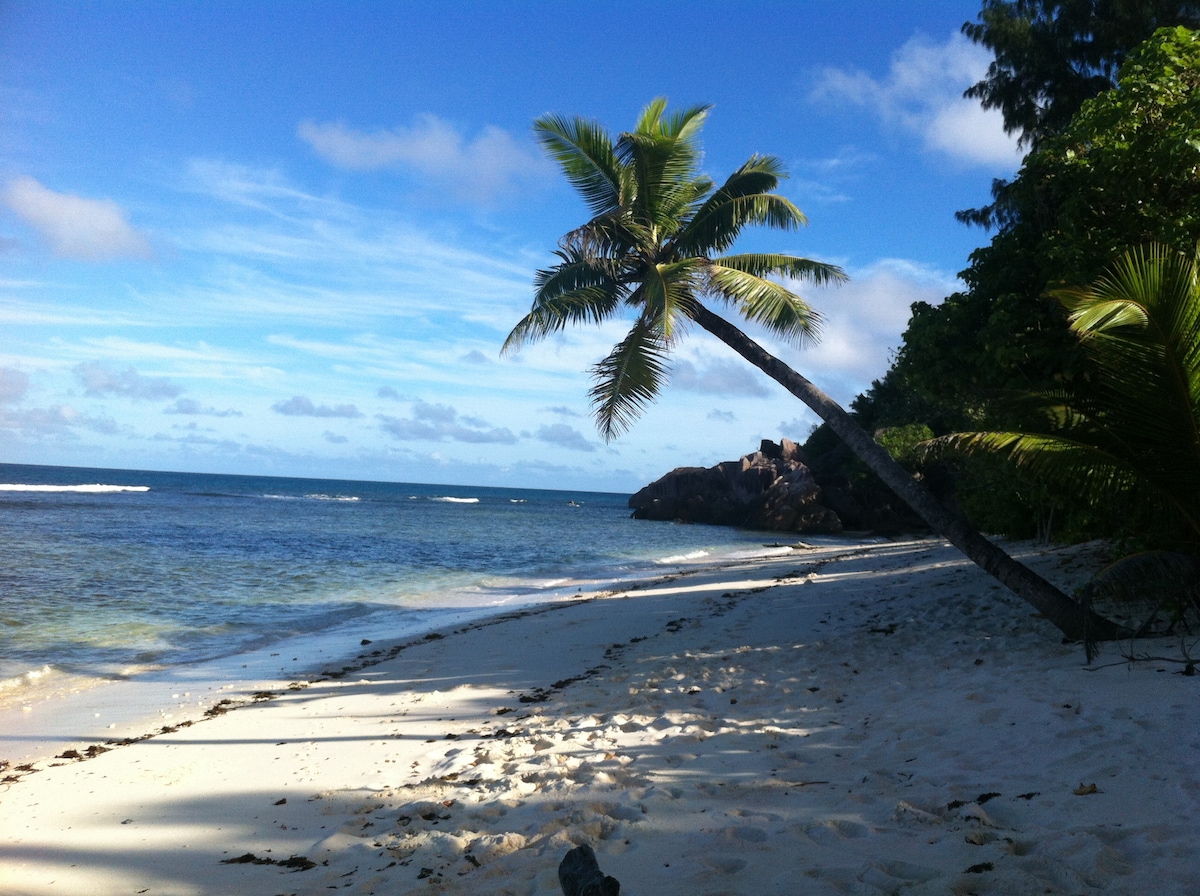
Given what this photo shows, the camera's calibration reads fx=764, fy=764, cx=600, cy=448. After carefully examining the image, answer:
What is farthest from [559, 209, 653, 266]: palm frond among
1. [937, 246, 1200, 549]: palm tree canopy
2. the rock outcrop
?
the rock outcrop

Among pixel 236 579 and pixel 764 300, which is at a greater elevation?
pixel 764 300

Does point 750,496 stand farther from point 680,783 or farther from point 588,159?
point 680,783

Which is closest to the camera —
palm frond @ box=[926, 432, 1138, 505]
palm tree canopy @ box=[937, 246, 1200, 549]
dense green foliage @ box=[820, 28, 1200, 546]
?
palm tree canopy @ box=[937, 246, 1200, 549]

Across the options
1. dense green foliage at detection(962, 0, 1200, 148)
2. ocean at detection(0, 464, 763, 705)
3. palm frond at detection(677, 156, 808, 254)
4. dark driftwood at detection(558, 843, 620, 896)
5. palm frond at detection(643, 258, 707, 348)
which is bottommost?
ocean at detection(0, 464, 763, 705)

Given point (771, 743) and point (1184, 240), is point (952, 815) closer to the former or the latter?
point (771, 743)

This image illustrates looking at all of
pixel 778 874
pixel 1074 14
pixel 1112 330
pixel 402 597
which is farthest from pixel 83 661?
pixel 1074 14

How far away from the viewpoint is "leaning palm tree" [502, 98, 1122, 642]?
31.6 feet

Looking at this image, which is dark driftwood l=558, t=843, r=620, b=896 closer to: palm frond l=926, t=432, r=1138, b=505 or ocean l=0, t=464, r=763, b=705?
palm frond l=926, t=432, r=1138, b=505

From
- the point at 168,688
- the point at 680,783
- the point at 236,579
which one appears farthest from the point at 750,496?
the point at 680,783

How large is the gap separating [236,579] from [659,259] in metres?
13.1

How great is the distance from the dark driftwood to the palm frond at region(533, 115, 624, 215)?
9.12 metres

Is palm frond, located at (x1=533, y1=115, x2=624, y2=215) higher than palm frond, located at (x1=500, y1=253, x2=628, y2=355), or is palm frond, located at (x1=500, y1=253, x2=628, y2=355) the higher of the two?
palm frond, located at (x1=533, y1=115, x2=624, y2=215)

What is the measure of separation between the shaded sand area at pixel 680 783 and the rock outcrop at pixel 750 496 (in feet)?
119

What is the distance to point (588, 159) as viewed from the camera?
419 inches
